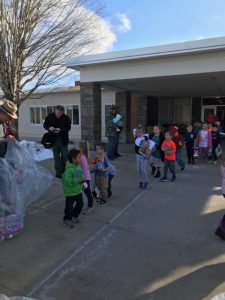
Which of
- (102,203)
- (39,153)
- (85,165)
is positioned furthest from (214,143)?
(39,153)

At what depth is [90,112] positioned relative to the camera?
11.2 metres

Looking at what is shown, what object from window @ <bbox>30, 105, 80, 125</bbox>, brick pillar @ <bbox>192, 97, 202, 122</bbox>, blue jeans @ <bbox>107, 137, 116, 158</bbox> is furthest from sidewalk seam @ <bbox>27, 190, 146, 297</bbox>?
window @ <bbox>30, 105, 80, 125</bbox>

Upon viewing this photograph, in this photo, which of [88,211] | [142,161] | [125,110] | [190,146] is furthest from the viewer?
[125,110]

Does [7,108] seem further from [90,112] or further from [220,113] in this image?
[220,113]

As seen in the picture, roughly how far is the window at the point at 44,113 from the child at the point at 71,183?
16841mm

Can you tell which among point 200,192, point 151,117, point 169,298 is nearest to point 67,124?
point 200,192

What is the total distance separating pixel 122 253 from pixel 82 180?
3.89ft

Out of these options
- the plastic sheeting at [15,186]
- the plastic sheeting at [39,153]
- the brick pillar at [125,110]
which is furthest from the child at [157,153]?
the brick pillar at [125,110]

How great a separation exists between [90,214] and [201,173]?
4.07 m

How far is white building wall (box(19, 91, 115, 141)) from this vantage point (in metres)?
19.6

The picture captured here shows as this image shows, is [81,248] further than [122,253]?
Yes

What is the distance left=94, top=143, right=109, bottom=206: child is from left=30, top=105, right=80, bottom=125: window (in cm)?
1591

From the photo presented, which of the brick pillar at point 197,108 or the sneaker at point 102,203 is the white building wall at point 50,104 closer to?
the brick pillar at point 197,108

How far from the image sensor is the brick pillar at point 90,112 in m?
11.2
